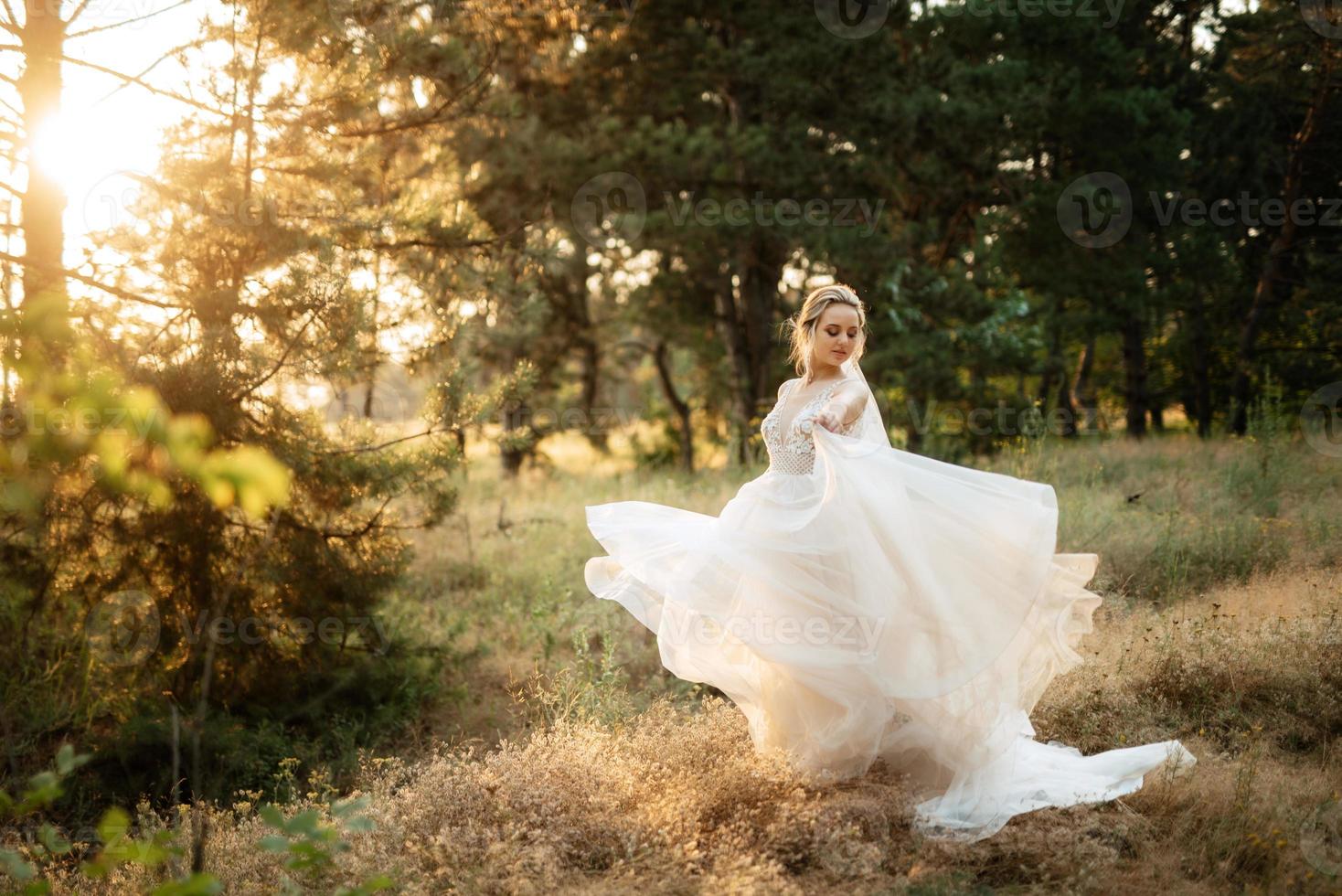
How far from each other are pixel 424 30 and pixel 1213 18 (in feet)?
48.1

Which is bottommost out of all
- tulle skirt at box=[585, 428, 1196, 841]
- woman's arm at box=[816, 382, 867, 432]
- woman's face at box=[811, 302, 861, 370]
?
tulle skirt at box=[585, 428, 1196, 841]

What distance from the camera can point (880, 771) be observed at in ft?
15.0

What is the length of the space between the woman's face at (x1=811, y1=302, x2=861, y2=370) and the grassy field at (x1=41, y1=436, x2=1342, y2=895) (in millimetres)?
2021

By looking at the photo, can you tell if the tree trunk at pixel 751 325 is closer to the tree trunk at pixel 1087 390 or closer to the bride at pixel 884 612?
the tree trunk at pixel 1087 390

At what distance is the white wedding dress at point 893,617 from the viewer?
4.10 metres

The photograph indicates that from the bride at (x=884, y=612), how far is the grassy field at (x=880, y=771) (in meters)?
0.20

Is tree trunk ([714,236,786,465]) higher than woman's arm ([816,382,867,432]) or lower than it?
higher

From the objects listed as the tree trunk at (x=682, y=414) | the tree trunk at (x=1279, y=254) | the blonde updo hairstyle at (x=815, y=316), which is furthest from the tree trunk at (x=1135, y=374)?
the blonde updo hairstyle at (x=815, y=316)

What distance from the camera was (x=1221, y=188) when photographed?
14.7 m

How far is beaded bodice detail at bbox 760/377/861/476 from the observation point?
457 cm

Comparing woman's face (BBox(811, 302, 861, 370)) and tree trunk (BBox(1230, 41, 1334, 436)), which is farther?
tree trunk (BBox(1230, 41, 1334, 436))

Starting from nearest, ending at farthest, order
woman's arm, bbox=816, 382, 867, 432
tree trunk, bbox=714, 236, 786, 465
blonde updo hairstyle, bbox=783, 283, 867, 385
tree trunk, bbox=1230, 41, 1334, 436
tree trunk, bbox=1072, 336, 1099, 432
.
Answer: woman's arm, bbox=816, 382, 867, 432, blonde updo hairstyle, bbox=783, 283, 867, 385, tree trunk, bbox=1230, 41, 1334, 436, tree trunk, bbox=714, 236, 786, 465, tree trunk, bbox=1072, 336, 1099, 432

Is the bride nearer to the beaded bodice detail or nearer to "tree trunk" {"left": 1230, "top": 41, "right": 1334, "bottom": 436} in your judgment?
the beaded bodice detail

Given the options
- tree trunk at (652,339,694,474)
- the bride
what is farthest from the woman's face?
tree trunk at (652,339,694,474)
